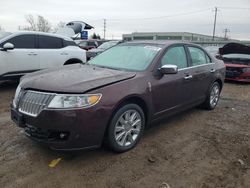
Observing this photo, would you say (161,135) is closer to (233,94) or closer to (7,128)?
Result: (7,128)

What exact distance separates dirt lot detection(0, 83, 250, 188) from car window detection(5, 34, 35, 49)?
9.92 ft

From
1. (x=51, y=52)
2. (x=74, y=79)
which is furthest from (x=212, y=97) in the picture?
(x=51, y=52)

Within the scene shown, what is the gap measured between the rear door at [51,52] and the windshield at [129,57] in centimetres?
339

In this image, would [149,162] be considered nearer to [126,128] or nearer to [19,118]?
[126,128]

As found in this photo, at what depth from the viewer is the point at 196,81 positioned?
5004mm

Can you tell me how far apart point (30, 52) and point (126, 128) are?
16.1ft

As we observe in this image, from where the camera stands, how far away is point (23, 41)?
7.25 metres

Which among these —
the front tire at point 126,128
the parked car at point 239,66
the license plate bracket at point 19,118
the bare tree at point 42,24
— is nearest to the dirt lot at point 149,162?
the front tire at point 126,128

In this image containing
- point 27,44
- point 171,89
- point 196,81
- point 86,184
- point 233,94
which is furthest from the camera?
point 233,94

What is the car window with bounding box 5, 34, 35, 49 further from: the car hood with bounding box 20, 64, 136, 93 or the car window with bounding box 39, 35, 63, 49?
the car hood with bounding box 20, 64, 136, 93

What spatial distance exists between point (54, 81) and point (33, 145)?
1.10 metres

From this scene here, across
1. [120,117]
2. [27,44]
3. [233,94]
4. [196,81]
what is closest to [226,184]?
[120,117]

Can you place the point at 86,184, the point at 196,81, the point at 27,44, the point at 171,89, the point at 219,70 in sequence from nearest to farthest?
1. the point at 86,184
2. the point at 171,89
3. the point at 196,81
4. the point at 219,70
5. the point at 27,44

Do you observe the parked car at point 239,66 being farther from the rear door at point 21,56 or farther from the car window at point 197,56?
the rear door at point 21,56
